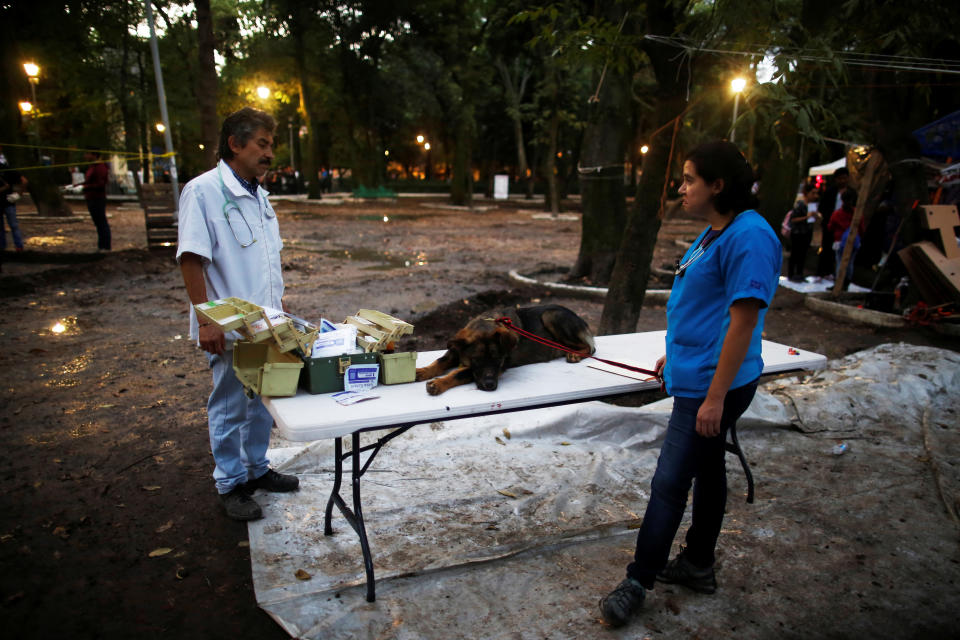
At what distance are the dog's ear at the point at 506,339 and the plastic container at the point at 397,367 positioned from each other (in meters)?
0.55

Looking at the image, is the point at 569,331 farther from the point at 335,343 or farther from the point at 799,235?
the point at 799,235

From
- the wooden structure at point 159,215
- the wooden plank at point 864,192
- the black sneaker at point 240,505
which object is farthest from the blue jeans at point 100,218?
the wooden plank at point 864,192

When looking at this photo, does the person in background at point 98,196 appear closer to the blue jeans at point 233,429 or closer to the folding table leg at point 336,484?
the blue jeans at point 233,429

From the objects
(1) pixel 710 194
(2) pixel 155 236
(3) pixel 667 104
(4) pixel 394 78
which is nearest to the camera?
(1) pixel 710 194

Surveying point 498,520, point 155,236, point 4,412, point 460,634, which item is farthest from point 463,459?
point 155,236

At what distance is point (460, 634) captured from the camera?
2.65 m

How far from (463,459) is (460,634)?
5.66 feet

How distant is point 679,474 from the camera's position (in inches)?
104

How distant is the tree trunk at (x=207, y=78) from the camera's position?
11688 millimetres

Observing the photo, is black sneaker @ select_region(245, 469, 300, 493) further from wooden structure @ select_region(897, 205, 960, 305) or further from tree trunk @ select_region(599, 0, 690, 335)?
wooden structure @ select_region(897, 205, 960, 305)


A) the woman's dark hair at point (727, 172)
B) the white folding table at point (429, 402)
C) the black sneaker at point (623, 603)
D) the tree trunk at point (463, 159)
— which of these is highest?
the tree trunk at point (463, 159)

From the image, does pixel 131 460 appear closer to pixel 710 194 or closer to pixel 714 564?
pixel 714 564

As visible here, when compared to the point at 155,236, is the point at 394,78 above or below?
above

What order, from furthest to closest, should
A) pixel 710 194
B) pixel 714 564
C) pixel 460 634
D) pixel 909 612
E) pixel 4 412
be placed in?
pixel 4 412, pixel 714 564, pixel 909 612, pixel 460 634, pixel 710 194
